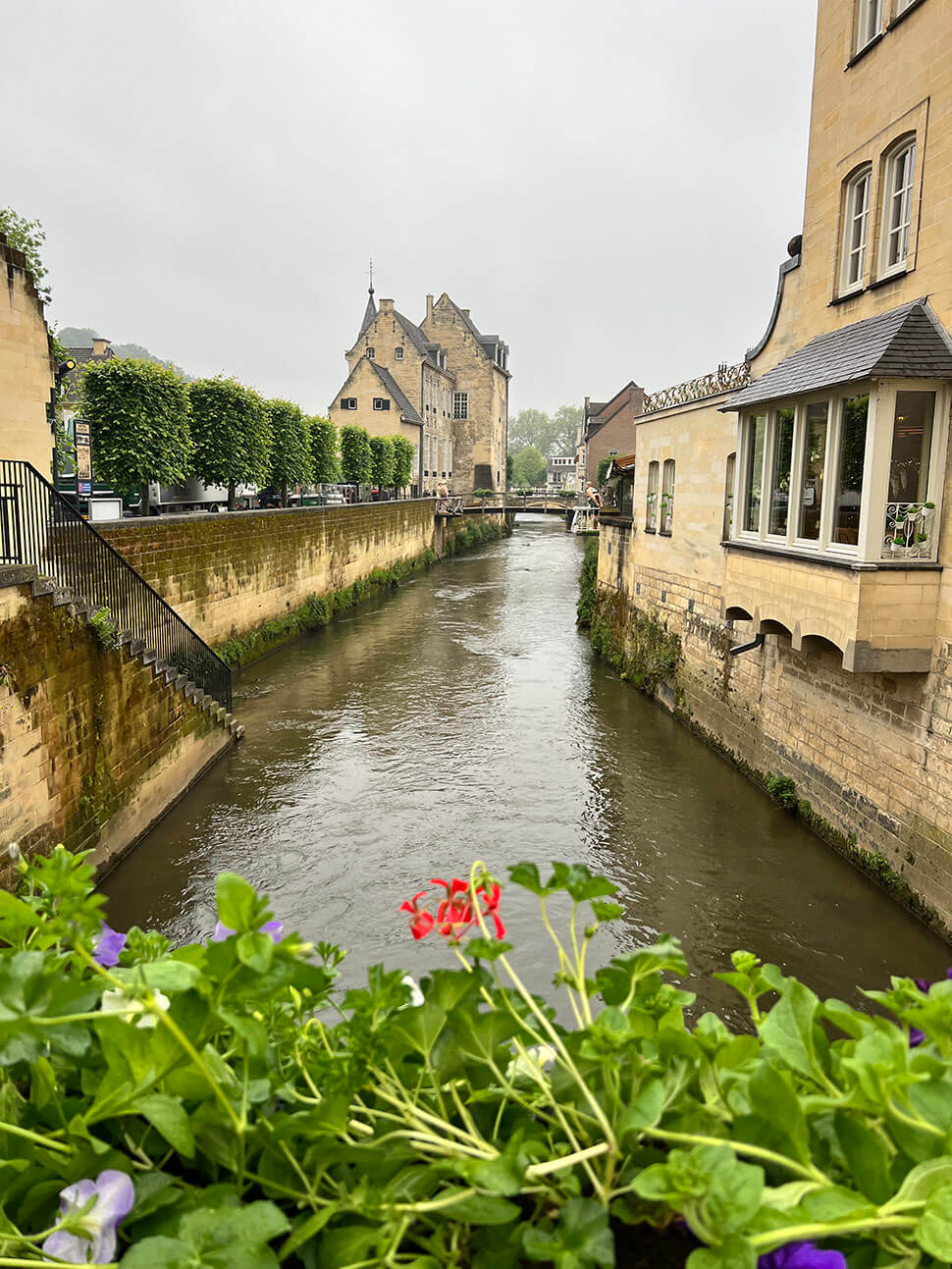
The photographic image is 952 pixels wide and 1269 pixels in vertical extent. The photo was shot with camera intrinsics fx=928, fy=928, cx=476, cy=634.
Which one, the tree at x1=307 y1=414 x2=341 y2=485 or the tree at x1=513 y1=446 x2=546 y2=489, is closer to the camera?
the tree at x1=307 y1=414 x2=341 y2=485

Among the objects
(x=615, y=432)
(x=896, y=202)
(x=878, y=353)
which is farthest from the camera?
(x=615, y=432)

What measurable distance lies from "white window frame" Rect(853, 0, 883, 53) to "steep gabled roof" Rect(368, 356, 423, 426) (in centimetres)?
4658

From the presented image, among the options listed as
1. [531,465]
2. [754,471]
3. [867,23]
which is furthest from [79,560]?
[531,465]

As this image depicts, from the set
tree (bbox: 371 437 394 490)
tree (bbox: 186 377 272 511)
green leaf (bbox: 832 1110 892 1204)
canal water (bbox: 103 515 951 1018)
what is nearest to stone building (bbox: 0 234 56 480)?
canal water (bbox: 103 515 951 1018)

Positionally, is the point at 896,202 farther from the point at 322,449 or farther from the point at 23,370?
the point at 322,449

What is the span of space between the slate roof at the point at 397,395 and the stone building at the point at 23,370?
42819 millimetres

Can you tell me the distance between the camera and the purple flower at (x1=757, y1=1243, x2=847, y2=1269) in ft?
3.12

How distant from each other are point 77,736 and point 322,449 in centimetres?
2267

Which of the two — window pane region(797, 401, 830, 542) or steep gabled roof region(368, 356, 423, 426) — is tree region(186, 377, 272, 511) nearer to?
window pane region(797, 401, 830, 542)

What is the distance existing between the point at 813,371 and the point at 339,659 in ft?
41.6

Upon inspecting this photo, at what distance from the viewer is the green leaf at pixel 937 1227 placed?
0.89m

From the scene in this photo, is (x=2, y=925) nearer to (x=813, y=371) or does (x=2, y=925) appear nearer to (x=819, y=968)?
(x=819, y=968)

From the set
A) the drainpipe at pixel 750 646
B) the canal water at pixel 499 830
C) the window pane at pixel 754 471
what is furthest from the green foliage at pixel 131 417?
the drainpipe at pixel 750 646

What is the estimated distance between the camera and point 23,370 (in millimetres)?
12891
